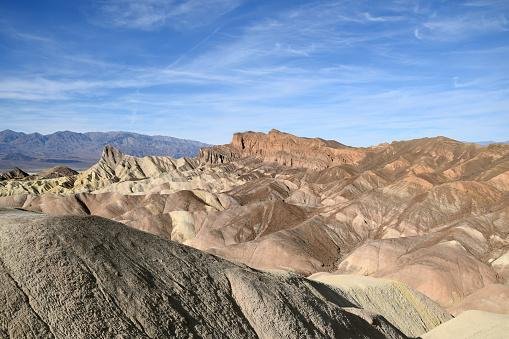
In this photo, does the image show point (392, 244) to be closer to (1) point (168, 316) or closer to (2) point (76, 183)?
(1) point (168, 316)

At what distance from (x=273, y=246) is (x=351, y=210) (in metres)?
19.5

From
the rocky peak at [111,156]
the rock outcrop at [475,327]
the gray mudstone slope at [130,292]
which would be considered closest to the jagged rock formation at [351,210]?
the rock outcrop at [475,327]

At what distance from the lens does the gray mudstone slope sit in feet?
53.0

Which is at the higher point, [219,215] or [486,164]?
[486,164]

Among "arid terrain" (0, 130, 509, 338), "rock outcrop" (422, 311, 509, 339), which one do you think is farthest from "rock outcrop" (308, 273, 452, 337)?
"rock outcrop" (422, 311, 509, 339)

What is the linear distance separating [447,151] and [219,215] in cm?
5123

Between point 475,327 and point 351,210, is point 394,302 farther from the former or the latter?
point 351,210

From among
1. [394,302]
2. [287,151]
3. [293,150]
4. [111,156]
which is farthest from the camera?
[111,156]

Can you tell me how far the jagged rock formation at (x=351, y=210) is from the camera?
5188 centimetres

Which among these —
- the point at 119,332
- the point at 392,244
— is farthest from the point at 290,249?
the point at 119,332

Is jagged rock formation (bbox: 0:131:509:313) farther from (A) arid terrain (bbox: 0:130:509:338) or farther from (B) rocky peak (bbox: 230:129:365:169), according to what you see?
(B) rocky peak (bbox: 230:129:365:169)

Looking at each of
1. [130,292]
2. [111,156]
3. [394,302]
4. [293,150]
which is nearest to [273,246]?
[394,302]

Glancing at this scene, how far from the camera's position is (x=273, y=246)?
195 ft

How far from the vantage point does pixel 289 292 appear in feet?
79.6
